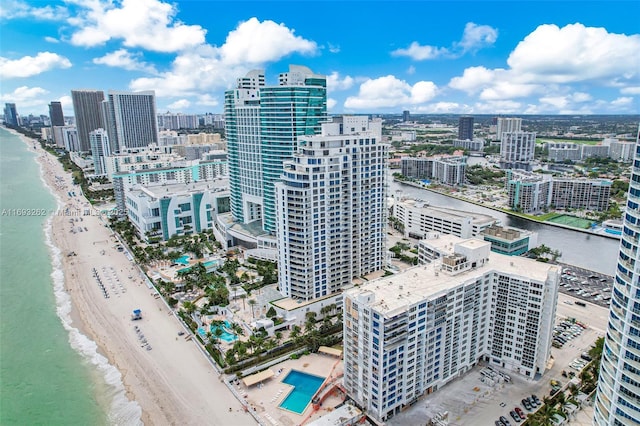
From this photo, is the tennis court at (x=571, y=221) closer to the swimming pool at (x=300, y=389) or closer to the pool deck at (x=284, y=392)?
the pool deck at (x=284, y=392)

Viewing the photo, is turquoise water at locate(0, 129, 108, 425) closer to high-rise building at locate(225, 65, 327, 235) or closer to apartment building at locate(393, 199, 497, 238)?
high-rise building at locate(225, 65, 327, 235)

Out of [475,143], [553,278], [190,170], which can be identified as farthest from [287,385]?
[475,143]

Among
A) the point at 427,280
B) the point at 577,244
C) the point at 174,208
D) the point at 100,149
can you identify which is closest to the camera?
the point at 427,280

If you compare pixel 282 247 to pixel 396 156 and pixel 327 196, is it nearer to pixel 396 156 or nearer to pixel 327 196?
pixel 327 196

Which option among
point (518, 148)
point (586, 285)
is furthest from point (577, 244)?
point (518, 148)

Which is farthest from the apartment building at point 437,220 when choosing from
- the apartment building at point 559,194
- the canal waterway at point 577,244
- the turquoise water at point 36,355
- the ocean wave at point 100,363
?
the turquoise water at point 36,355

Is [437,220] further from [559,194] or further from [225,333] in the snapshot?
[559,194]

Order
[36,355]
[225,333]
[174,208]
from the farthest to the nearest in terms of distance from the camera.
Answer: [174,208] < [225,333] < [36,355]

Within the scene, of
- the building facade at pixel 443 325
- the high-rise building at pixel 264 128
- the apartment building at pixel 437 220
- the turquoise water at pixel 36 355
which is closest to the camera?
the building facade at pixel 443 325
